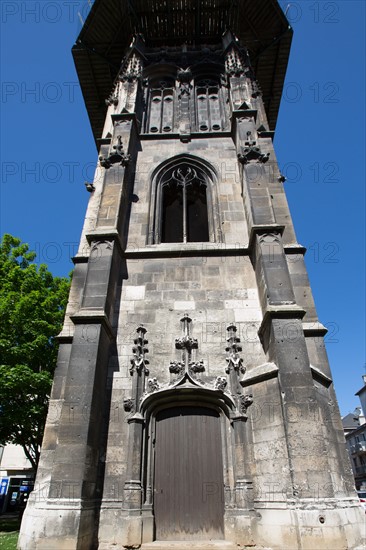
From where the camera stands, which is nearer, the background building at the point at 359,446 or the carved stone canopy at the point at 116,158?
the carved stone canopy at the point at 116,158

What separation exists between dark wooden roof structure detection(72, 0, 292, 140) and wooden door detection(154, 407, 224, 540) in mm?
16804

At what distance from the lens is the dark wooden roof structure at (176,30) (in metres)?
17.0

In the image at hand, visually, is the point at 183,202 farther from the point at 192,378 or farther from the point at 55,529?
the point at 55,529

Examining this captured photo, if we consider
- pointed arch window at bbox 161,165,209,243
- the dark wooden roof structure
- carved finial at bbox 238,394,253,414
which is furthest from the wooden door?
the dark wooden roof structure

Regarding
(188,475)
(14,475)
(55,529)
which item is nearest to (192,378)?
(188,475)

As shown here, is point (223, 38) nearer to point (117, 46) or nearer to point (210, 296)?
point (117, 46)

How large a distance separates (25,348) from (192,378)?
309 inches

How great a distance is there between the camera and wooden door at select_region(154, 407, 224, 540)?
6938 millimetres

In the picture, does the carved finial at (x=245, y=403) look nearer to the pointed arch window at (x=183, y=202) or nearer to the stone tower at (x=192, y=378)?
the stone tower at (x=192, y=378)

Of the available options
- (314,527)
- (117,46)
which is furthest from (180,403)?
(117,46)

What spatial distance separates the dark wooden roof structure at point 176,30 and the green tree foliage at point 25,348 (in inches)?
404

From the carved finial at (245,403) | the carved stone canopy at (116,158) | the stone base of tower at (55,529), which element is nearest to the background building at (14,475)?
the stone base of tower at (55,529)

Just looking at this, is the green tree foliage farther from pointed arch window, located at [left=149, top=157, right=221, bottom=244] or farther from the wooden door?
the wooden door

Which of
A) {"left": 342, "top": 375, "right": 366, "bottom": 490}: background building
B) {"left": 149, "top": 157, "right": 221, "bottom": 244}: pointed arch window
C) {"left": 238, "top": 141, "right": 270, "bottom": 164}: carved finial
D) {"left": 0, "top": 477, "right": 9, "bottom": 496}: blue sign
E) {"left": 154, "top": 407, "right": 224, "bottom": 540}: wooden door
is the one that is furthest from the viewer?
{"left": 342, "top": 375, "right": 366, "bottom": 490}: background building
